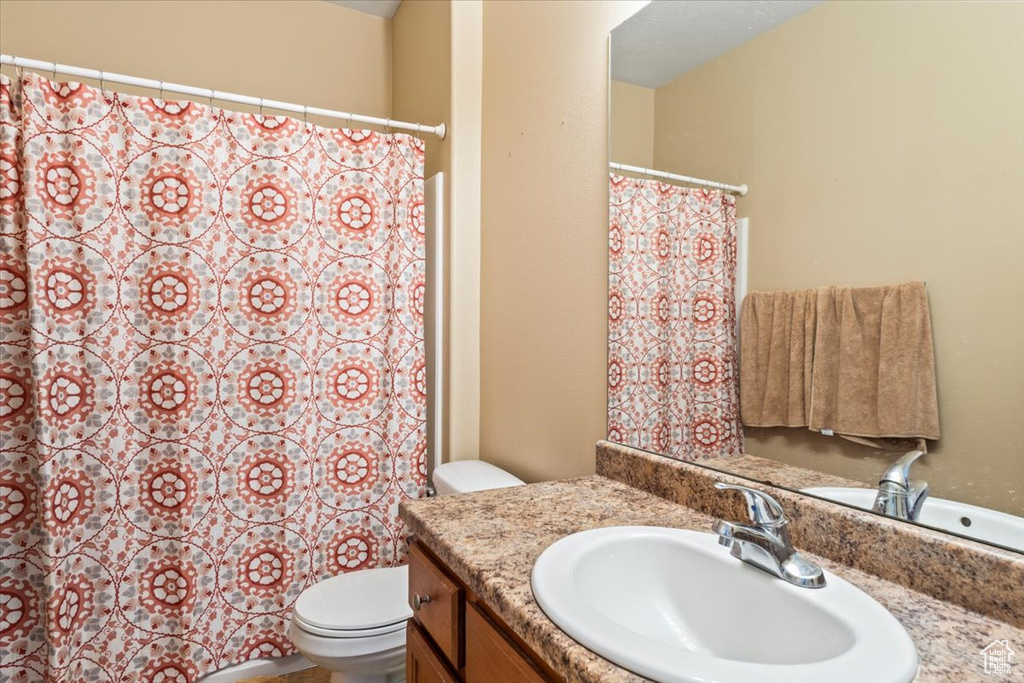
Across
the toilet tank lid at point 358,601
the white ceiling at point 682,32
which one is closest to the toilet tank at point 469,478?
the toilet tank lid at point 358,601

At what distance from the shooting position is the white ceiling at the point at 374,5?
2.50 m

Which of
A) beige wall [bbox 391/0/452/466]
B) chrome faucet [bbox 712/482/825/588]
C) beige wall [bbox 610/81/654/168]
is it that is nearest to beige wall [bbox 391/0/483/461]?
beige wall [bbox 391/0/452/466]

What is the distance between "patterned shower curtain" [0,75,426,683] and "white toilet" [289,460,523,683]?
0.27m

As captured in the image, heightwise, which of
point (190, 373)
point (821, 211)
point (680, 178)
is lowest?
point (190, 373)

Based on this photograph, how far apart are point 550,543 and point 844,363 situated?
550 millimetres

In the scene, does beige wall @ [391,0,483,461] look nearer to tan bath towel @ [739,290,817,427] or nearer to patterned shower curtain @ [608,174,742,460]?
patterned shower curtain @ [608,174,742,460]

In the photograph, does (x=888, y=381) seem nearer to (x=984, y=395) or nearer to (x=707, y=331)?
(x=984, y=395)

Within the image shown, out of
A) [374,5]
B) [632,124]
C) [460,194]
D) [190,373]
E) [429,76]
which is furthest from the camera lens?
[374,5]

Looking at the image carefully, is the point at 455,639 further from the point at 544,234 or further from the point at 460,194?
the point at 460,194

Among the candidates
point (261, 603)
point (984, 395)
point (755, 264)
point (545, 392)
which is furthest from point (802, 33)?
point (261, 603)

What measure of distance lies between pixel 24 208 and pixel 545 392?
153cm

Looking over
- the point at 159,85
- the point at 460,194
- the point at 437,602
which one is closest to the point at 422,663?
the point at 437,602

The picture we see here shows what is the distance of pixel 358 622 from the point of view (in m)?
1.46

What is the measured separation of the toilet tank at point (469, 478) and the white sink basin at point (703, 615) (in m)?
0.76
